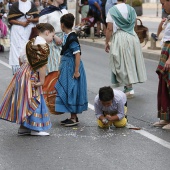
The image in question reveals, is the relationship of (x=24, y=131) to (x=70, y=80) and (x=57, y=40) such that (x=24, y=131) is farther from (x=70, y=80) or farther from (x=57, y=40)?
(x=57, y=40)

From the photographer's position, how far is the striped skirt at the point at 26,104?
344 inches

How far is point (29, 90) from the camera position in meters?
8.73

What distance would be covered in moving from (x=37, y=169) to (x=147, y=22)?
1059 inches

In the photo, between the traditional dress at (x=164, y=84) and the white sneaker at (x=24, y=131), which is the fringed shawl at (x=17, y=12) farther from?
the white sneaker at (x=24, y=131)

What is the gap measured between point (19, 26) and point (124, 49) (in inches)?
95.5

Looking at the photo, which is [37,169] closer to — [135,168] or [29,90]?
[135,168]

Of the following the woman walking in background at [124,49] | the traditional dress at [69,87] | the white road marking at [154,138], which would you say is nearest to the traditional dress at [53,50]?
the traditional dress at [69,87]

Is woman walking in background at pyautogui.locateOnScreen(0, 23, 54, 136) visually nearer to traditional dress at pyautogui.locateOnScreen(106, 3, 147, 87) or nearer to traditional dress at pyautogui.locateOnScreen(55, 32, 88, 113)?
traditional dress at pyautogui.locateOnScreen(55, 32, 88, 113)

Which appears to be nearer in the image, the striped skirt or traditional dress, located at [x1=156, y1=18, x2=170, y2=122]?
the striped skirt

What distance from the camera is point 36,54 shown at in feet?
28.6

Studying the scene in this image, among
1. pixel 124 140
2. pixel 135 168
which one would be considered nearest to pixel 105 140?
pixel 124 140

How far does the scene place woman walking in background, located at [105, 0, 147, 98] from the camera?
1171 cm

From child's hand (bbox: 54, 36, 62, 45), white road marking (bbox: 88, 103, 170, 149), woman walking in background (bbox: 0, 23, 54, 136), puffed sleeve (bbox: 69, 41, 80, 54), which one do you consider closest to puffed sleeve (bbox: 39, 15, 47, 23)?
child's hand (bbox: 54, 36, 62, 45)

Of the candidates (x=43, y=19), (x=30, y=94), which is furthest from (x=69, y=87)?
(x=43, y=19)
